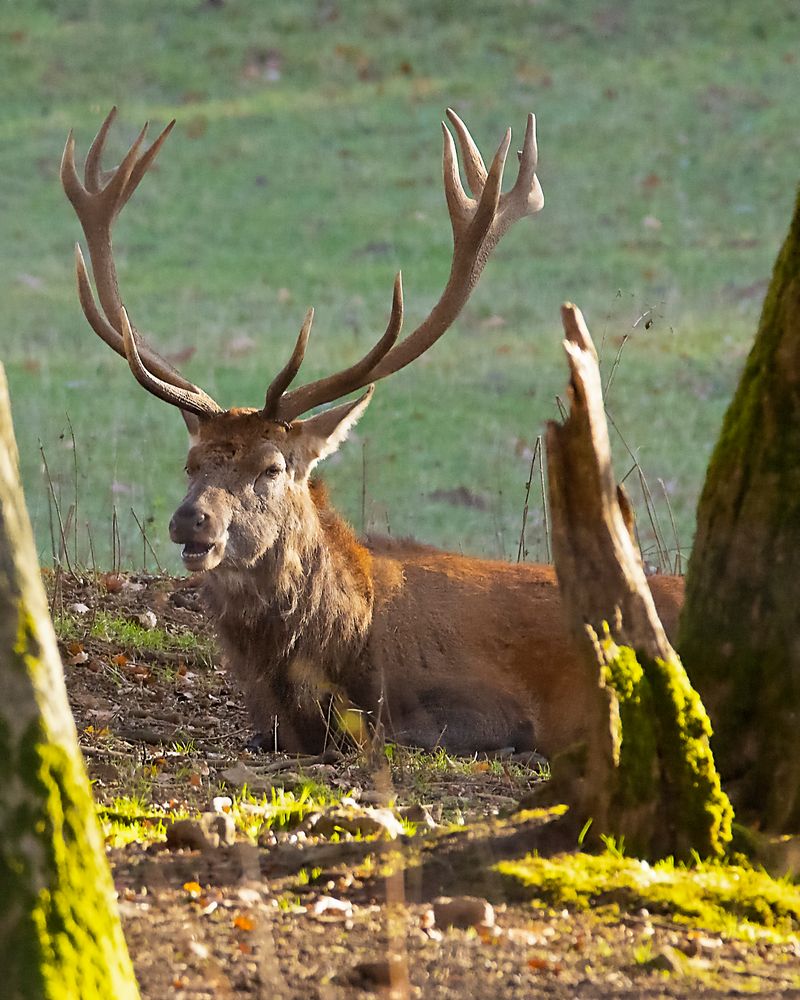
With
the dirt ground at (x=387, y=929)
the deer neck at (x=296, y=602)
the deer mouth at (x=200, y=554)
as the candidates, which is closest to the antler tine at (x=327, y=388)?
the deer neck at (x=296, y=602)

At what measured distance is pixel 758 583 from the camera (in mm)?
4211

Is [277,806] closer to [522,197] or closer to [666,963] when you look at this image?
[666,963]

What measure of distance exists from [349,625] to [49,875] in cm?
401

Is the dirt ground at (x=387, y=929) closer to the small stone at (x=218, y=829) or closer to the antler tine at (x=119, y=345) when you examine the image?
the small stone at (x=218, y=829)

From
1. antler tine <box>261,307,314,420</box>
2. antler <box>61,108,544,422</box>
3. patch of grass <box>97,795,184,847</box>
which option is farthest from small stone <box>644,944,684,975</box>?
antler <box>61,108,544,422</box>

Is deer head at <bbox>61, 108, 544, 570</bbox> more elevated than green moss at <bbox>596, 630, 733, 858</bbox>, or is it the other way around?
deer head at <bbox>61, 108, 544, 570</bbox>

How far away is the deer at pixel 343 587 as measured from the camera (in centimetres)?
654

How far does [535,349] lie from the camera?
15586mm

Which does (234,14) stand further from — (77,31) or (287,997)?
(287,997)

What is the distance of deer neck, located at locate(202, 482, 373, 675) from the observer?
21.8ft

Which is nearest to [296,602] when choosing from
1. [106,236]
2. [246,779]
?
[246,779]

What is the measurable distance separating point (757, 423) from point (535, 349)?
37.2ft

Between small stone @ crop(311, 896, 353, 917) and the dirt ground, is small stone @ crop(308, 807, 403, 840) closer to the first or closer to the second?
the dirt ground

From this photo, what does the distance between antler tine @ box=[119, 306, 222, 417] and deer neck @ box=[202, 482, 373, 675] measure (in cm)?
50
